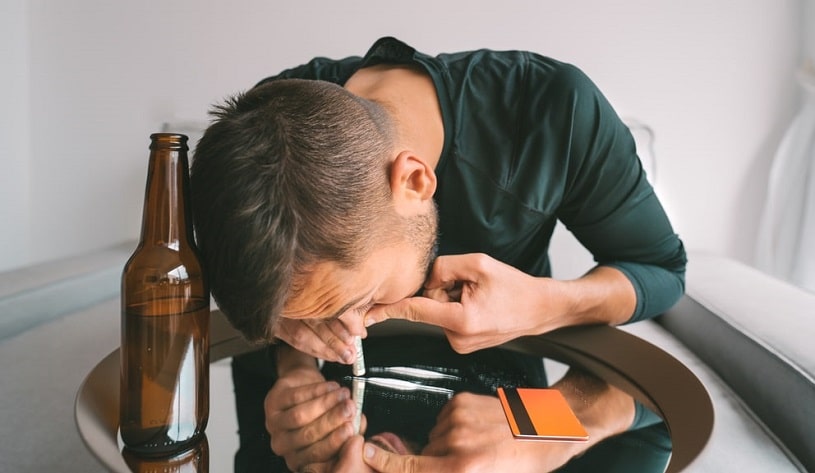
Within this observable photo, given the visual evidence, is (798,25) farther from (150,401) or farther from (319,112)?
(150,401)

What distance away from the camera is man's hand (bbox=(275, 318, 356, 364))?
2.49 feet

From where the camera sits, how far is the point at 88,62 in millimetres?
2123

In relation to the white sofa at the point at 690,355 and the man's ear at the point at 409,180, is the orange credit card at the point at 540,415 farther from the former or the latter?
the man's ear at the point at 409,180

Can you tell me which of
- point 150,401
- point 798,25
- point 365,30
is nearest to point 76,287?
point 150,401

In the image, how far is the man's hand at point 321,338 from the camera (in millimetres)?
759

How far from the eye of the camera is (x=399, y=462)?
0.57 metres

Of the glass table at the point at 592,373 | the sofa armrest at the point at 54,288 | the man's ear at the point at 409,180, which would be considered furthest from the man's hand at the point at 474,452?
the sofa armrest at the point at 54,288

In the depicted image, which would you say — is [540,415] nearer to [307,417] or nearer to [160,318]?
[307,417]

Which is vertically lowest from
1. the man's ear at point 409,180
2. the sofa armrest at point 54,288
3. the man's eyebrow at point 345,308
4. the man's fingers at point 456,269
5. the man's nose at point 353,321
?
the sofa armrest at point 54,288

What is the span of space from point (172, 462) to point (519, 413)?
33 centimetres

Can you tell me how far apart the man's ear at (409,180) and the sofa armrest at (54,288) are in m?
0.75

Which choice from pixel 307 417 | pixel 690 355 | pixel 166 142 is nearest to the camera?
pixel 166 142

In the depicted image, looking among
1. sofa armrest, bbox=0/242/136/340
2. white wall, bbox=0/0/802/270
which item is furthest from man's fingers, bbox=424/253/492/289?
white wall, bbox=0/0/802/270

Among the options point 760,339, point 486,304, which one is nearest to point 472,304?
point 486,304
